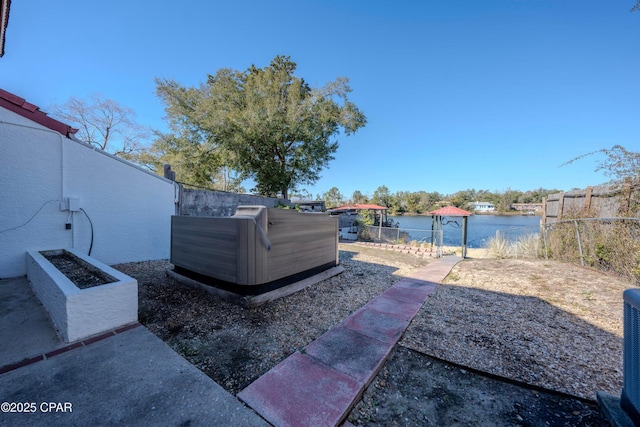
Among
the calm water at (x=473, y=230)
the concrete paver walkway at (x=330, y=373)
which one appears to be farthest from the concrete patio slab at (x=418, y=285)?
the calm water at (x=473, y=230)

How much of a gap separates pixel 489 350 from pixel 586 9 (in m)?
8.60

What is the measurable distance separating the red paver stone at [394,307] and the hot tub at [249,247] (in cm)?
140

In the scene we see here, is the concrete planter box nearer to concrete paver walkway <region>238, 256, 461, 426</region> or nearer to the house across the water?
concrete paver walkway <region>238, 256, 461, 426</region>

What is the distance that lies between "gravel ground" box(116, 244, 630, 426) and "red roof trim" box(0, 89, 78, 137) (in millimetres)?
3091

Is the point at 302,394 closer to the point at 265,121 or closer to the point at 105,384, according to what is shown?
the point at 105,384

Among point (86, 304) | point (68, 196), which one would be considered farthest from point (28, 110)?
point (86, 304)

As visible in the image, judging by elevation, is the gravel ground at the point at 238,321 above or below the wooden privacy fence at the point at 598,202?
below

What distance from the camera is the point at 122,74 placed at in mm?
8039

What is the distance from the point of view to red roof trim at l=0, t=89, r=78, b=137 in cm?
385

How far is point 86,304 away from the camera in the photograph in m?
2.20

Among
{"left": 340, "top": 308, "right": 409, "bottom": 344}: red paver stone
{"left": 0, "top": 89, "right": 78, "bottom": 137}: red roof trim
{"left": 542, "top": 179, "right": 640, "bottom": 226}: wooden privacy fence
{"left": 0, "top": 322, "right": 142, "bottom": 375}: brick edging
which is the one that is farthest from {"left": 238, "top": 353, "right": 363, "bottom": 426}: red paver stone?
{"left": 542, "top": 179, "right": 640, "bottom": 226}: wooden privacy fence

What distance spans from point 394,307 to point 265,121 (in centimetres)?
1151

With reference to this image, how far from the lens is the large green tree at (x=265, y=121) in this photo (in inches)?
487

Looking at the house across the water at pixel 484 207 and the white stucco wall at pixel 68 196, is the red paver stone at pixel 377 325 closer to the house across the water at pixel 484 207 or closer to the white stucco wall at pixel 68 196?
the white stucco wall at pixel 68 196
